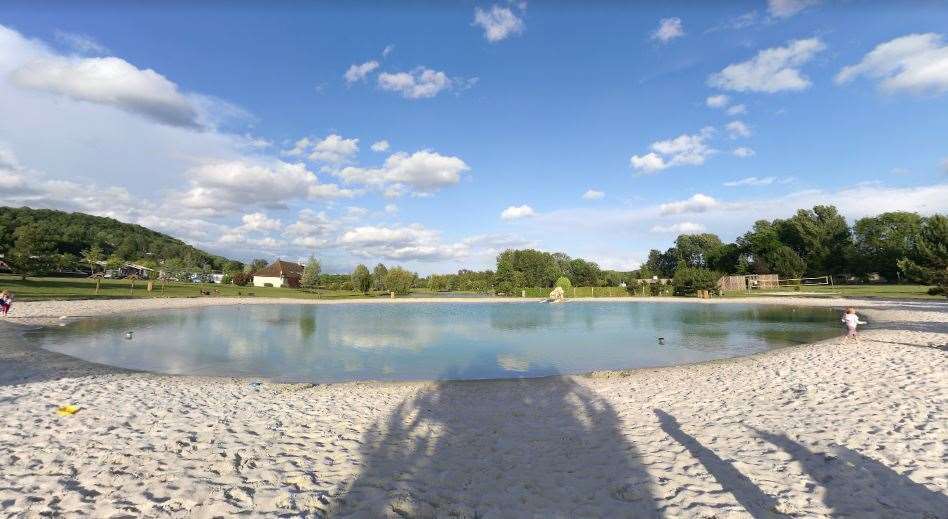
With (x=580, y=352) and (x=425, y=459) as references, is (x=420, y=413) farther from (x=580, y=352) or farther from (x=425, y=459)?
(x=580, y=352)

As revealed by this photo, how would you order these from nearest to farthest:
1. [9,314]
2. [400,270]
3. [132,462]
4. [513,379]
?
[132,462] → [513,379] → [9,314] → [400,270]

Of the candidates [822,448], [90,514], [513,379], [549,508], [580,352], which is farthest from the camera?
[580,352]

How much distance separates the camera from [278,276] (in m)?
101

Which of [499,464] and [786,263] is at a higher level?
[786,263]

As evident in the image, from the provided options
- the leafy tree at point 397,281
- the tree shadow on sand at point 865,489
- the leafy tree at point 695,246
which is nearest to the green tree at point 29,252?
the leafy tree at point 397,281

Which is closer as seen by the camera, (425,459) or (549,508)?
(549,508)

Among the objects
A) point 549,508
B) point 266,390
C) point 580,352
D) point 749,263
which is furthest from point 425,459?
point 749,263

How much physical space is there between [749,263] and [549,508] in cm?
10119

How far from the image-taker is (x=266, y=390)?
11.5 meters

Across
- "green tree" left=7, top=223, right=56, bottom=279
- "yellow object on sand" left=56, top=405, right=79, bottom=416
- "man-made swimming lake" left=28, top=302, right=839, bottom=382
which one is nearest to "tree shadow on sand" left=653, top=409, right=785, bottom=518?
"man-made swimming lake" left=28, top=302, right=839, bottom=382

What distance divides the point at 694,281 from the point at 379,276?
55550 millimetres

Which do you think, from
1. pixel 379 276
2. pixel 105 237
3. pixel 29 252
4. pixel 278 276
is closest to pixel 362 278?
pixel 379 276

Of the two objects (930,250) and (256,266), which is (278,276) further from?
(930,250)

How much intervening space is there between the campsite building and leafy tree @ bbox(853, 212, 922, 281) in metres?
107
